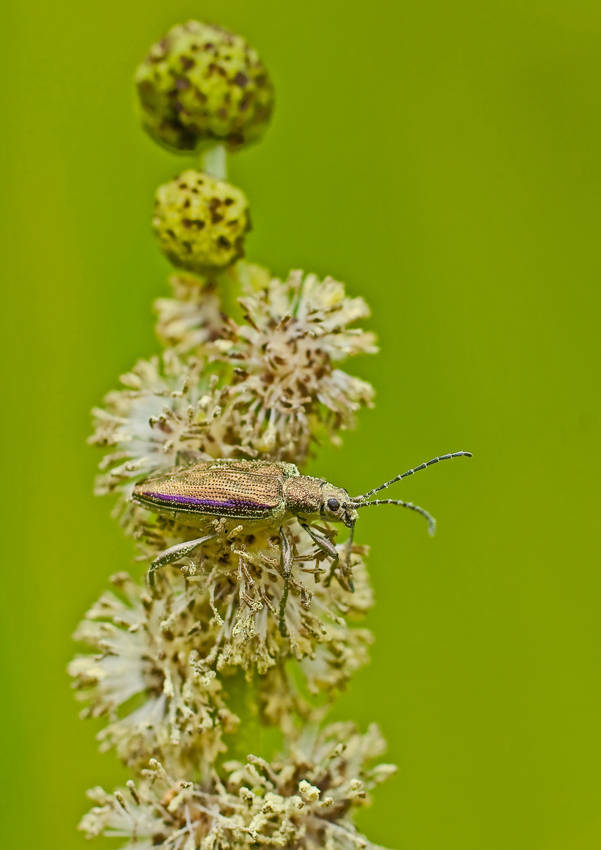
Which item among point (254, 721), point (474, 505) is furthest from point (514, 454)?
point (254, 721)

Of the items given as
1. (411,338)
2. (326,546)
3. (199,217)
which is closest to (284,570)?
(326,546)

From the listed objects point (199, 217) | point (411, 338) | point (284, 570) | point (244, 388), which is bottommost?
point (284, 570)

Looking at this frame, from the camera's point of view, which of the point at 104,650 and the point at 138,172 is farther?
the point at 138,172

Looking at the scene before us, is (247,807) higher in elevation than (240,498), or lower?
lower

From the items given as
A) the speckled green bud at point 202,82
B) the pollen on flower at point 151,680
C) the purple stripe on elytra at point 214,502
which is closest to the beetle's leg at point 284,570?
the purple stripe on elytra at point 214,502

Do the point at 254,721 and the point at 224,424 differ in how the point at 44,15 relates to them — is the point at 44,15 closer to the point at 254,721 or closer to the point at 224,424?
the point at 224,424

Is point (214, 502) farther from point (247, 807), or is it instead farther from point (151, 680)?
point (247, 807)

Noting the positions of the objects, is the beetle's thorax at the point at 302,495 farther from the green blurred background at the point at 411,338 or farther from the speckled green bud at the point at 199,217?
the green blurred background at the point at 411,338
